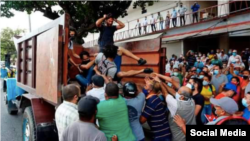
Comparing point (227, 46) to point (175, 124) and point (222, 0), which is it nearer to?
point (222, 0)

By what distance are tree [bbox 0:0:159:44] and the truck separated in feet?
13.3

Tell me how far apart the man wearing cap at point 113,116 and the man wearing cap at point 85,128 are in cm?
32

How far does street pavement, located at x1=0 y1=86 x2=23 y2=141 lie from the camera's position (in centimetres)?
458

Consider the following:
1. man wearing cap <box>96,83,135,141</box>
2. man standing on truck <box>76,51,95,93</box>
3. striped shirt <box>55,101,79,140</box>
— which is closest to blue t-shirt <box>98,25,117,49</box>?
man standing on truck <box>76,51,95,93</box>

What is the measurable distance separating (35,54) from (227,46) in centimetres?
1329

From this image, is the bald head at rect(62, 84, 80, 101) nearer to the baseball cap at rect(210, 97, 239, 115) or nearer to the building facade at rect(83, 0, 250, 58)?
the baseball cap at rect(210, 97, 239, 115)

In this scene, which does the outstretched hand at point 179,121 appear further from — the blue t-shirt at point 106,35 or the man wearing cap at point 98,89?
the blue t-shirt at point 106,35

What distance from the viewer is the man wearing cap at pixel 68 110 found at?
2.31m

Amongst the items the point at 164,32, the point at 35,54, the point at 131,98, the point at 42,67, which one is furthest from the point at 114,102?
the point at 164,32

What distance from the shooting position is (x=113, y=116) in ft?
7.66

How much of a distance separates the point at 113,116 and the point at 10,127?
398cm

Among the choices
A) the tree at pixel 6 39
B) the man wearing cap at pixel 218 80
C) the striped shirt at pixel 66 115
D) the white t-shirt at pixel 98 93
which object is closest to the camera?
the striped shirt at pixel 66 115

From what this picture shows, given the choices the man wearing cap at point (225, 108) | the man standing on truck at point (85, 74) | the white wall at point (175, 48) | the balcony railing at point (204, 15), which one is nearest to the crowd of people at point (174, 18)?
the balcony railing at point (204, 15)

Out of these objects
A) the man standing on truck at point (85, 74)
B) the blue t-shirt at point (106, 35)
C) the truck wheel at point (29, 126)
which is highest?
the blue t-shirt at point (106, 35)
